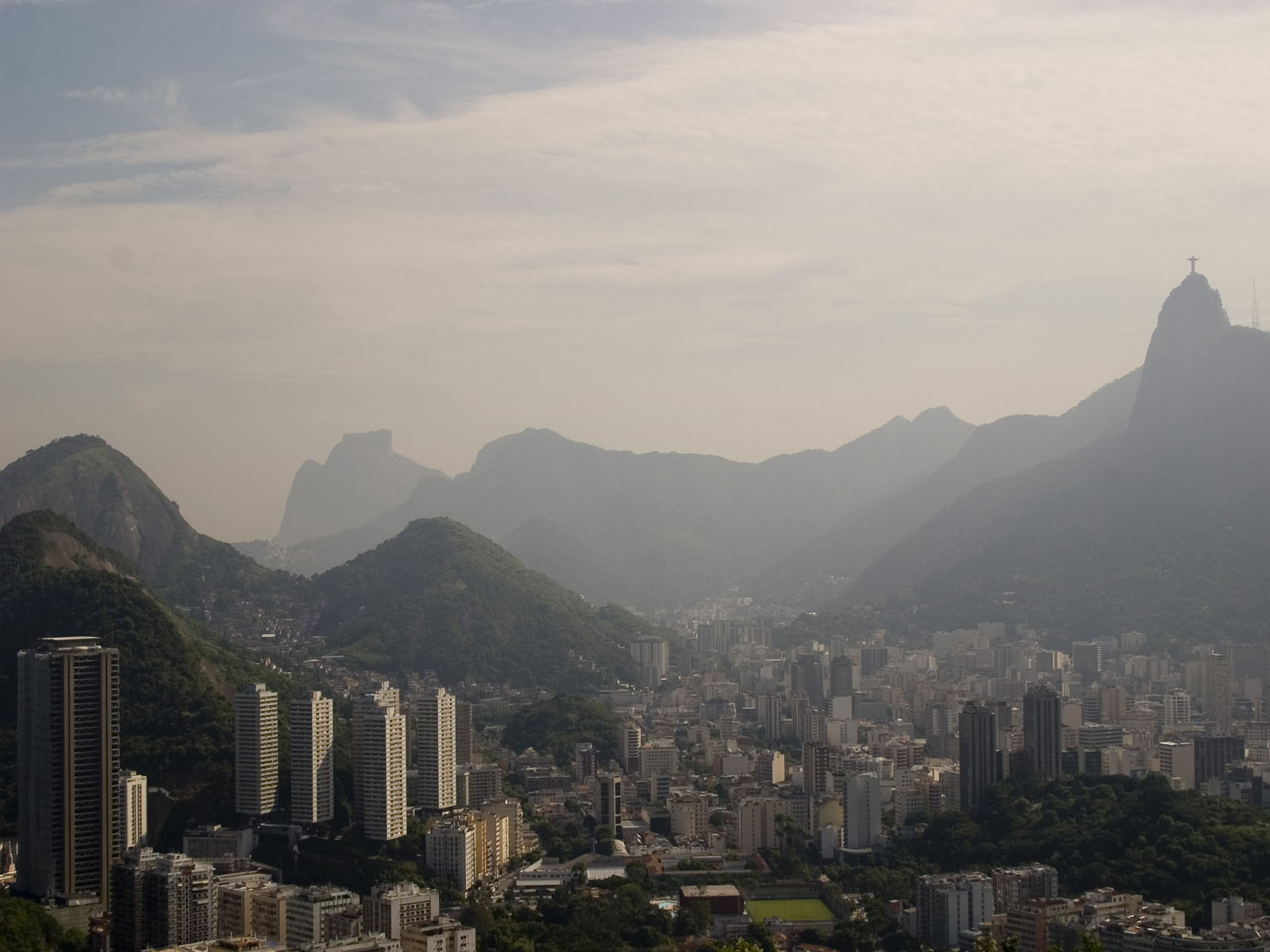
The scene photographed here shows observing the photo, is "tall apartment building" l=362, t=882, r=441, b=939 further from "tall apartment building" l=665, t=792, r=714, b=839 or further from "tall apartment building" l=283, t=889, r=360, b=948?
"tall apartment building" l=665, t=792, r=714, b=839

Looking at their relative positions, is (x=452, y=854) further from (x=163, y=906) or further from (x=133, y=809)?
(x=163, y=906)

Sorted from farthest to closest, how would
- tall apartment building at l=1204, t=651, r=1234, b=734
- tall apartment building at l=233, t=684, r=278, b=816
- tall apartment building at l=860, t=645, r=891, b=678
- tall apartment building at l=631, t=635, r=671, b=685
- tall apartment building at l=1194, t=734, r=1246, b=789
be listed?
tall apartment building at l=860, t=645, r=891, b=678 → tall apartment building at l=631, t=635, r=671, b=685 → tall apartment building at l=1204, t=651, r=1234, b=734 → tall apartment building at l=1194, t=734, r=1246, b=789 → tall apartment building at l=233, t=684, r=278, b=816

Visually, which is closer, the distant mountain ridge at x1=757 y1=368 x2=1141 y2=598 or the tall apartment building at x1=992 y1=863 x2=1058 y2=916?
the tall apartment building at x1=992 y1=863 x2=1058 y2=916

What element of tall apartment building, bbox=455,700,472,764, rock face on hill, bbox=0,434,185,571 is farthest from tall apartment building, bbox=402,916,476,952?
rock face on hill, bbox=0,434,185,571

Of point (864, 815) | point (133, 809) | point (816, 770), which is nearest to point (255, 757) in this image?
point (133, 809)

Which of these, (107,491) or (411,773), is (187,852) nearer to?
(411,773)

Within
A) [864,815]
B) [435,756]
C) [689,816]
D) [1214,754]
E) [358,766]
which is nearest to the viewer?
[358,766]


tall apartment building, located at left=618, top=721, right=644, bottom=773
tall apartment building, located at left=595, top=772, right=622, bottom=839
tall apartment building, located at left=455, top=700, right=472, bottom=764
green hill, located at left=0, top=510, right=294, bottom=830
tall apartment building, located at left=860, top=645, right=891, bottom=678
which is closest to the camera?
green hill, located at left=0, top=510, right=294, bottom=830
